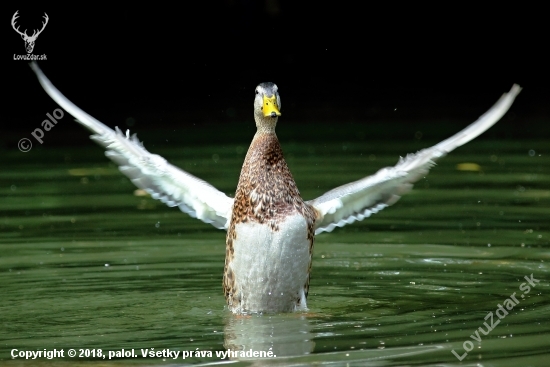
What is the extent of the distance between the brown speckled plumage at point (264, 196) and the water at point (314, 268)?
0.53 m

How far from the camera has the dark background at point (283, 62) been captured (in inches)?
810

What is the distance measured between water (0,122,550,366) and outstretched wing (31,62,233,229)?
633 millimetres

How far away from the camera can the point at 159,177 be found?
8945 millimetres

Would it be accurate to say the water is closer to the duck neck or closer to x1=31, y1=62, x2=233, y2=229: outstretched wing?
x1=31, y1=62, x2=233, y2=229: outstretched wing

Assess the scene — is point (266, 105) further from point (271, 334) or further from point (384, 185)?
point (271, 334)

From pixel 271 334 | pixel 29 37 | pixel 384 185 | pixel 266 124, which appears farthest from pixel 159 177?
pixel 29 37

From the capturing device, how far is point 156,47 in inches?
941

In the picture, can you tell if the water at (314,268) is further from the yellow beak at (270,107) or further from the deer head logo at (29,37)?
the deer head logo at (29,37)

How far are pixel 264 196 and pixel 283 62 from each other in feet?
52.3

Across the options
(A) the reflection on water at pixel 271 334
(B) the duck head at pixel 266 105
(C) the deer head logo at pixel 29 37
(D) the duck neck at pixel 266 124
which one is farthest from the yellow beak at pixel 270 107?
(C) the deer head logo at pixel 29 37

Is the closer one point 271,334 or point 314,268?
point 271,334

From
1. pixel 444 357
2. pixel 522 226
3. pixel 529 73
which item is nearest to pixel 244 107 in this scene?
pixel 529 73

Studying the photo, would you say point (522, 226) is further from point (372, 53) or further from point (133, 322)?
point (372, 53)

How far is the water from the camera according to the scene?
24.4 feet
